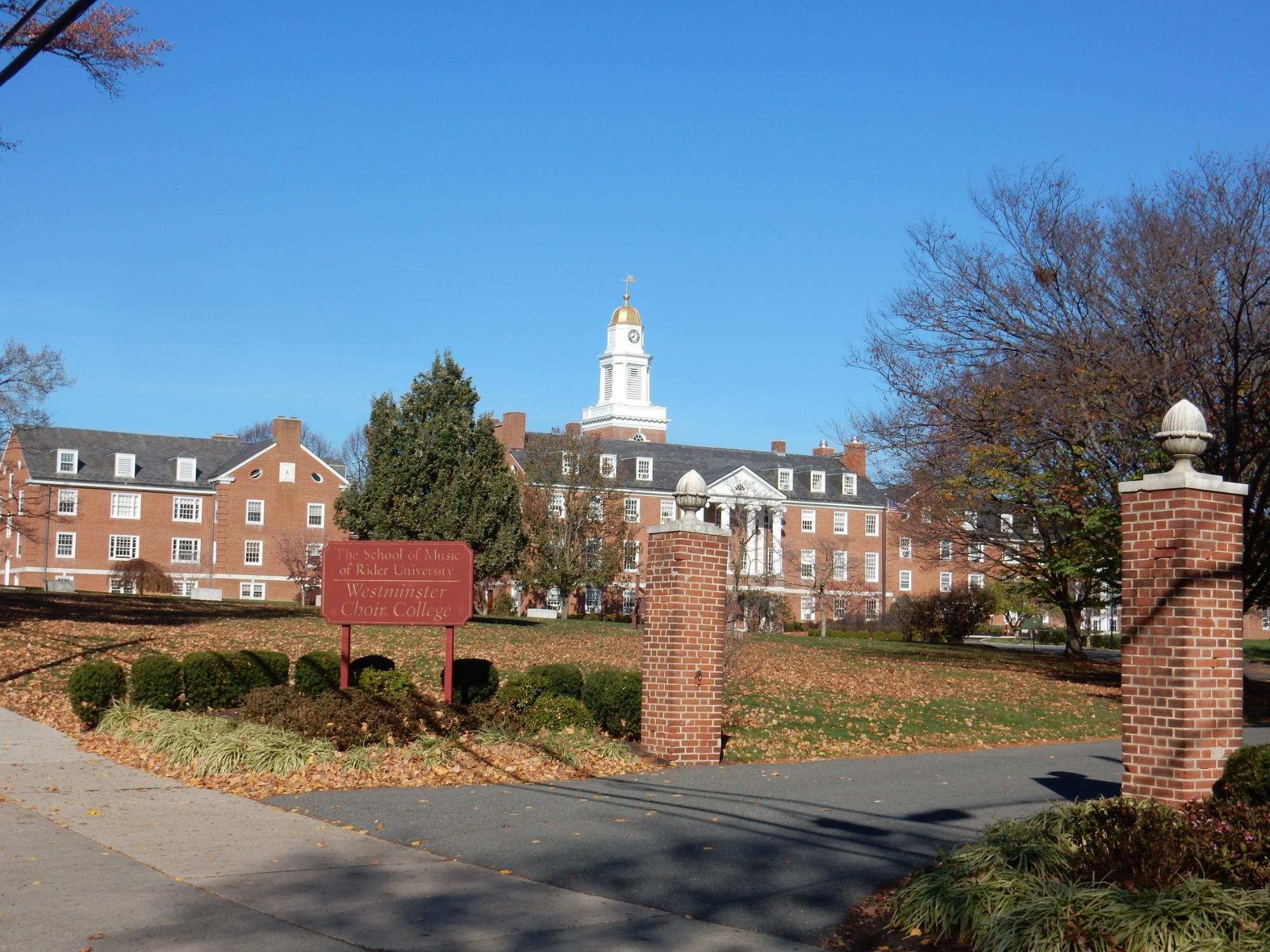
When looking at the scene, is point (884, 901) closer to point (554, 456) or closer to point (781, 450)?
point (554, 456)

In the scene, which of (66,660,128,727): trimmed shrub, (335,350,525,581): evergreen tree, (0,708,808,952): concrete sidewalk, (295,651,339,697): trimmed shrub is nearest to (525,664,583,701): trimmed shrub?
(295,651,339,697): trimmed shrub

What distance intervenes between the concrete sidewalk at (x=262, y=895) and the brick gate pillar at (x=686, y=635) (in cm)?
464

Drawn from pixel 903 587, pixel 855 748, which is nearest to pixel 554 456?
pixel 903 587

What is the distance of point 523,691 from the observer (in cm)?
1554

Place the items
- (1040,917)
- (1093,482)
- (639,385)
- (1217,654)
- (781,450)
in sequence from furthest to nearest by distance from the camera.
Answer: (639,385)
(781,450)
(1093,482)
(1217,654)
(1040,917)

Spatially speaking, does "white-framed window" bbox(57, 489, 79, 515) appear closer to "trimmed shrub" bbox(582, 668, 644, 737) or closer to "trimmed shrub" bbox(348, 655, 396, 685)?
"trimmed shrub" bbox(348, 655, 396, 685)

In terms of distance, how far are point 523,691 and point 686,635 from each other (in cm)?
256

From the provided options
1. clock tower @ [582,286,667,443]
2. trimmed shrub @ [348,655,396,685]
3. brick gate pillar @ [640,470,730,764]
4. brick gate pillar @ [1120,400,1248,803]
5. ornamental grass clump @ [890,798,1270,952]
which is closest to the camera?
ornamental grass clump @ [890,798,1270,952]

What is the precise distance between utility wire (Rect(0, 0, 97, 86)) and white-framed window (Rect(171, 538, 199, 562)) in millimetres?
59449

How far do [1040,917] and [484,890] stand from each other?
11.2 ft

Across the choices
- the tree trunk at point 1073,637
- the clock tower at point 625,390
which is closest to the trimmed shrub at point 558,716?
the tree trunk at point 1073,637

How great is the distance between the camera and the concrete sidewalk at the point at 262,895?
7031 mm

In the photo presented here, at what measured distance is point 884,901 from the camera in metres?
8.01

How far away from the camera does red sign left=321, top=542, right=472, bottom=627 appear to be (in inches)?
617
